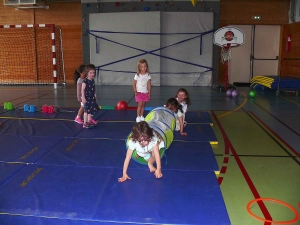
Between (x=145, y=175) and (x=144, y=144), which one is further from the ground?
(x=144, y=144)

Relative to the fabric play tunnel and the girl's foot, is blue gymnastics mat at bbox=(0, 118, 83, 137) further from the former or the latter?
the girl's foot

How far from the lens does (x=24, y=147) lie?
3.98 meters

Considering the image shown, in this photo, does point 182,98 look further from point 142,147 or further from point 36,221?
point 36,221

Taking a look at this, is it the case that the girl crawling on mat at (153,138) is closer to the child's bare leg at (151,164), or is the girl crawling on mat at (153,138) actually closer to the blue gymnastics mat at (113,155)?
the child's bare leg at (151,164)

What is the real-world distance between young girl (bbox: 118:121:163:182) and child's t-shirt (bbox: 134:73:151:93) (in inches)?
92.5

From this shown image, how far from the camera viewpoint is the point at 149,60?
11758 millimetres

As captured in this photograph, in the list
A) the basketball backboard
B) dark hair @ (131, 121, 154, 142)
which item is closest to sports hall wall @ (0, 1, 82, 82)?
the basketball backboard

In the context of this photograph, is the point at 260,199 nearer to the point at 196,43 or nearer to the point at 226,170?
the point at 226,170

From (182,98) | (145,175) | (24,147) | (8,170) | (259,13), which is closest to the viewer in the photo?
(145,175)

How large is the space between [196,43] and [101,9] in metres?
3.86

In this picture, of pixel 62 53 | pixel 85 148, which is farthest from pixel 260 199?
pixel 62 53

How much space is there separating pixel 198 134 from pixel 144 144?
192 cm

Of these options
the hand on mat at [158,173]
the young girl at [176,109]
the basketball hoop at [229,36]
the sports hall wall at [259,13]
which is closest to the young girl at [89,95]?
the young girl at [176,109]

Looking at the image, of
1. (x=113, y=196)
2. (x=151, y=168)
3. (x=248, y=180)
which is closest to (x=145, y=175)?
(x=151, y=168)
